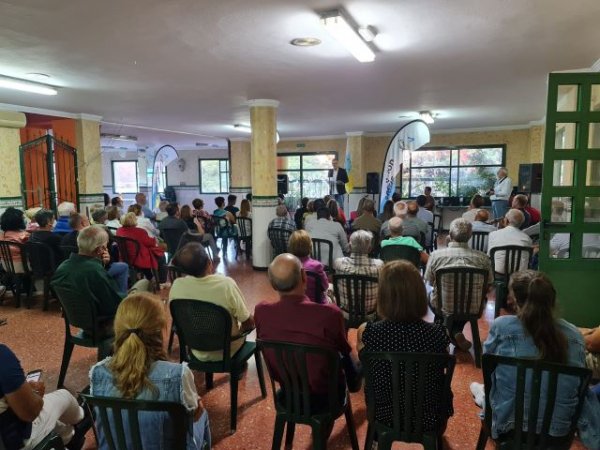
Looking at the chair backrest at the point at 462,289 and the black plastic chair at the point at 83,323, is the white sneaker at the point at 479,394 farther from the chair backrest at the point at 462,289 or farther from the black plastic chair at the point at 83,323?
the black plastic chair at the point at 83,323

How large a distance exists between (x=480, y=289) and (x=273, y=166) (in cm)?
435

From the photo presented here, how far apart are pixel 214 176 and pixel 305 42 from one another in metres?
13.3

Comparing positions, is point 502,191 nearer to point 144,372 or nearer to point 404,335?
point 404,335

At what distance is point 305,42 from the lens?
3.94 metres

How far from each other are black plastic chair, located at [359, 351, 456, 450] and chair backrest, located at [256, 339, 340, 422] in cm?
17

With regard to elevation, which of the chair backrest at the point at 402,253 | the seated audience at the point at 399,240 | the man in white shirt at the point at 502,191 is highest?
the man in white shirt at the point at 502,191

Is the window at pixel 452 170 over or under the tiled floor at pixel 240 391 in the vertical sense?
over

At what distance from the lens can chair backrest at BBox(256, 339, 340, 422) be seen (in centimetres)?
190

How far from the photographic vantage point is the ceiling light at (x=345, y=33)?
323 cm

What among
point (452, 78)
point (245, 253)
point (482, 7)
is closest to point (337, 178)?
point (245, 253)

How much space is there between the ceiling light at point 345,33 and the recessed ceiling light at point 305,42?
13.1 inches

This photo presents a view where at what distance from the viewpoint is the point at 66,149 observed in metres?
7.61

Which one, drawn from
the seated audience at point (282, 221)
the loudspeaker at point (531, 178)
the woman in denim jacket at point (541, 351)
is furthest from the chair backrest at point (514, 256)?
the loudspeaker at point (531, 178)

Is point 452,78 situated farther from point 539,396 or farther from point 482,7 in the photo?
point 539,396
